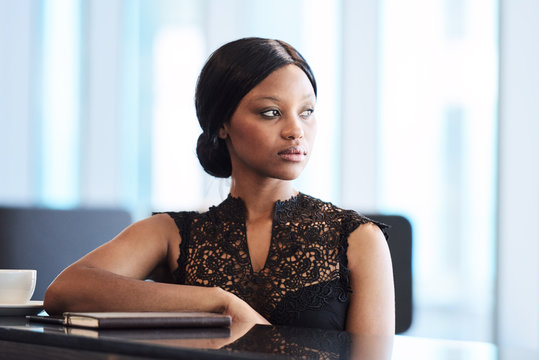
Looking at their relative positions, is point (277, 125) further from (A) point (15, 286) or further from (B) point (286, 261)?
(A) point (15, 286)

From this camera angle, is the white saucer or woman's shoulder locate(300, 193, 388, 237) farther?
woman's shoulder locate(300, 193, 388, 237)

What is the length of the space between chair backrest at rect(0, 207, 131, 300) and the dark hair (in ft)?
2.35

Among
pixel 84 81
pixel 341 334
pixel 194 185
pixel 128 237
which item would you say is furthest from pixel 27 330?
pixel 84 81

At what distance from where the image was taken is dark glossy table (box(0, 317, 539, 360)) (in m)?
0.90

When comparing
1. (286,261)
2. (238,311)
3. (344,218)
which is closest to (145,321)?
(238,311)

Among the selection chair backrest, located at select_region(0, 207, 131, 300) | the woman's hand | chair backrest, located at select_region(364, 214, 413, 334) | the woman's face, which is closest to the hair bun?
the woman's face

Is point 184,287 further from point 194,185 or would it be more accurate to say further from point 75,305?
point 194,185

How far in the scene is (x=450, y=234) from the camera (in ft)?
10.2

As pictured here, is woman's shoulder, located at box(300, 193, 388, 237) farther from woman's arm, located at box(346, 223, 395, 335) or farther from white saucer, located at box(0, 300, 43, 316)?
white saucer, located at box(0, 300, 43, 316)

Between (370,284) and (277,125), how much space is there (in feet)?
1.27

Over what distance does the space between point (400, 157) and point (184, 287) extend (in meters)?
2.01

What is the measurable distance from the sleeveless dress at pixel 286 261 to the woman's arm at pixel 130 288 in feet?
0.28

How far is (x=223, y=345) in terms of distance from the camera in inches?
37.1

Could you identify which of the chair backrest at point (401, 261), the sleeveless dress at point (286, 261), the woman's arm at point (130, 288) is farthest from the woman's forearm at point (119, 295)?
the chair backrest at point (401, 261)
